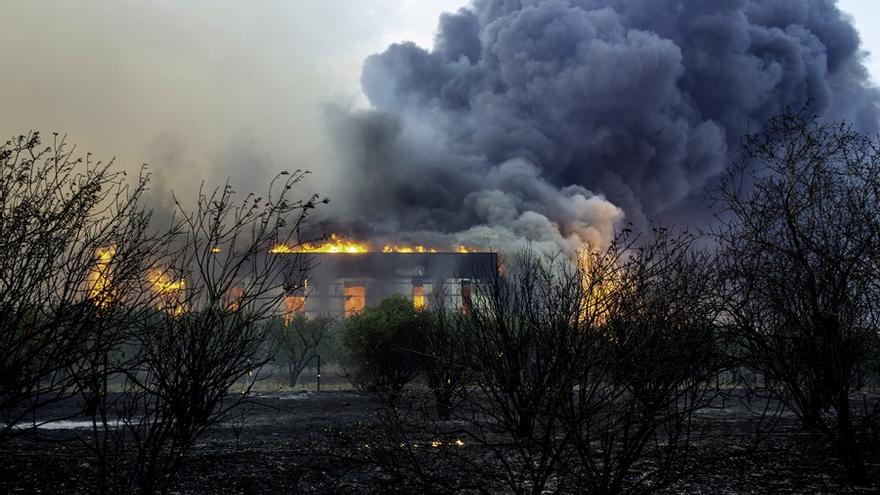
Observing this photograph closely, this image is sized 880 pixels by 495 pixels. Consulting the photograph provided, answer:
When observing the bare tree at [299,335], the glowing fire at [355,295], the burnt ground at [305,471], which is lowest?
the burnt ground at [305,471]

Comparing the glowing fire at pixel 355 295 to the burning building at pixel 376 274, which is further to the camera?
the glowing fire at pixel 355 295

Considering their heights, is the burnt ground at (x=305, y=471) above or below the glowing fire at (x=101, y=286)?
below

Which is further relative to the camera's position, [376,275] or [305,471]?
[376,275]

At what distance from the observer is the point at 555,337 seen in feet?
21.2

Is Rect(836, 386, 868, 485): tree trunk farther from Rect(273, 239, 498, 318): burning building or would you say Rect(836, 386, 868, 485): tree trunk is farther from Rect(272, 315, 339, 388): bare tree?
Rect(273, 239, 498, 318): burning building

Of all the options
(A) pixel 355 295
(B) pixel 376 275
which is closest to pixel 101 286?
(A) pixel 355 295

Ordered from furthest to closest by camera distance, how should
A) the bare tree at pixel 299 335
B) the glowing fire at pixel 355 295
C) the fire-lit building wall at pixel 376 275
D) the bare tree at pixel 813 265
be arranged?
the glowing fire at pixel 355 295 → the fire-lit building wall at pixel 376 275 → the bare tree at pixel 299 335 → the bare tree at pixel 813 265

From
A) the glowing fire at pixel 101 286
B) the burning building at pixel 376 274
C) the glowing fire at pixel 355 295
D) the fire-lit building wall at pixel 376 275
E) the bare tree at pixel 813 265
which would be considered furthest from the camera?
the glowing fire at pixel 355 295

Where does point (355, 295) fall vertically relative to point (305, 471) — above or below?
above

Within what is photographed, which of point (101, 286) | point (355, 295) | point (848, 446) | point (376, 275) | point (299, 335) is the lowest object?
point (848, 446)

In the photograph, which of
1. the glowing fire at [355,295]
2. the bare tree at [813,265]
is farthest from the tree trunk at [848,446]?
the glowing fire at [355,295]

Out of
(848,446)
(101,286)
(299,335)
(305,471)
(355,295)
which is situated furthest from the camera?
(355,295)

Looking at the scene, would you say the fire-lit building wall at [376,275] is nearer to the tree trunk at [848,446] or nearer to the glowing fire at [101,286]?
the tree trunk at [848,446]

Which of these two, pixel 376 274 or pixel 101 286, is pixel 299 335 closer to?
pixel 376 274
